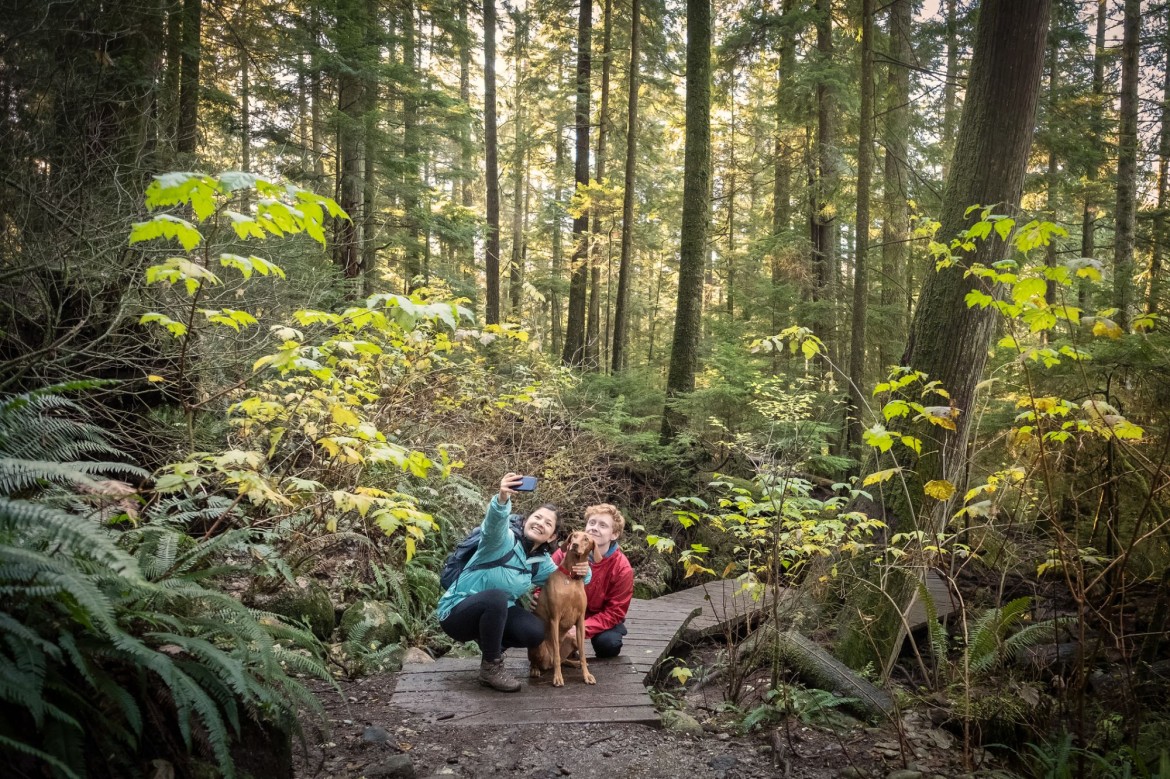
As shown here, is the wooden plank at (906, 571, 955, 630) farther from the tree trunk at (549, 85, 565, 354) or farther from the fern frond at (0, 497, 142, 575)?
the tree trunk at (549, 85, 565, 354)

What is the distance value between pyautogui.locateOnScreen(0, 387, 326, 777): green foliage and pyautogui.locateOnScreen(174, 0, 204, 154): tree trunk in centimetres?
687

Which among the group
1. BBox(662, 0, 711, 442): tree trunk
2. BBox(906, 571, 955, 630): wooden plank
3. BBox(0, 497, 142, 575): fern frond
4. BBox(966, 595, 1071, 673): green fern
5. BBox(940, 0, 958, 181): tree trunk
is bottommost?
BBox(906, 571, 955, 630): wooden plank

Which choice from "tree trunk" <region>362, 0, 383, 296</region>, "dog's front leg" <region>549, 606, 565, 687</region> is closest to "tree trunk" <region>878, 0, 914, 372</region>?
"tree trunk" <region>362, 0, 383, 296</region>

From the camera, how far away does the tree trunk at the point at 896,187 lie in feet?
40.7

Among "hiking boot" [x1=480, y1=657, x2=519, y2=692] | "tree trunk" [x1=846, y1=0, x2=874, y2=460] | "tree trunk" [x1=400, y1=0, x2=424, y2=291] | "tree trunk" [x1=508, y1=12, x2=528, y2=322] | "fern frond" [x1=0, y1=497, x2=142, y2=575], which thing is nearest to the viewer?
"fern frond" [x1=0, y1=497, x2=142, y2=575]

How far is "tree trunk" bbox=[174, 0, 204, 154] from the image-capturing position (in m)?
8.28

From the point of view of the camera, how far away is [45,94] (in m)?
6.73

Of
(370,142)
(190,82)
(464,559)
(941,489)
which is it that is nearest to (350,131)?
(370,142)

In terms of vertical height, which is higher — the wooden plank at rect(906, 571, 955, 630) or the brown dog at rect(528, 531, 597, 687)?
the brown dog at rect(528, 531, 597, 687)

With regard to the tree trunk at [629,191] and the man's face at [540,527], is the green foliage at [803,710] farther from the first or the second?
the tree trunk at [629,191]

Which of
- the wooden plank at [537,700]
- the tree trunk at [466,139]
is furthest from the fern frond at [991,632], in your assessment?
the tree trunk at [466,139]

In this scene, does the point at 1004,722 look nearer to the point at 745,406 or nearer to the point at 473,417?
the point at 473,417

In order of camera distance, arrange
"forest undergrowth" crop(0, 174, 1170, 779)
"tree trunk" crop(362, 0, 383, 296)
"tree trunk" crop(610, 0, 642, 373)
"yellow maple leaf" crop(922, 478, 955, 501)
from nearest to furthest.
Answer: "forest undergrowth" crop(0, 174, 1170, 779), "yellow maple leaf" crop(922, 478, 955, 501), "tree trunk" crop(362, 0, 383, 296), "tree trunk" crop(610, 0, 642, 373)

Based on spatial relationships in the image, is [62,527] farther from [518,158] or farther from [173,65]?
[518,158]
